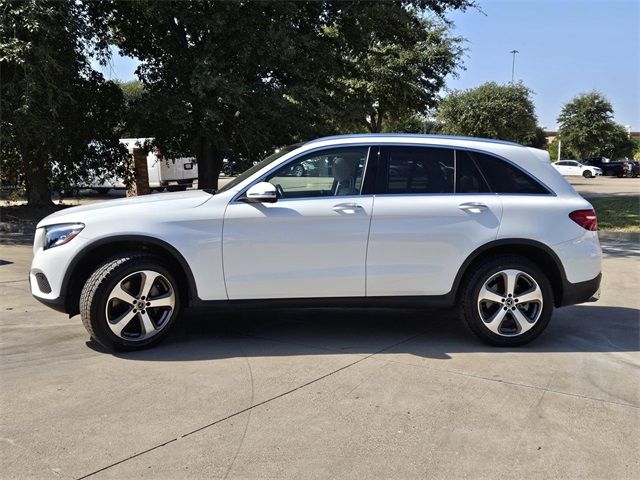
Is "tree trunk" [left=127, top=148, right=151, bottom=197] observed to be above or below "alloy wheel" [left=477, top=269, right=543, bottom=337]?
above

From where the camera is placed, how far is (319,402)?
3.78 meters

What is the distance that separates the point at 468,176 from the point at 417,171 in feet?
1.50

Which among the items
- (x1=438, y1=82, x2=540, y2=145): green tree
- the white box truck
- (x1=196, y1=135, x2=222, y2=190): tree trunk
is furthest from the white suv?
(x1=438, y1=82, x2=540, y2=145): green tree

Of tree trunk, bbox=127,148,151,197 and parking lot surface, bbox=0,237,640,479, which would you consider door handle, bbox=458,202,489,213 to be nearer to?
parking lot surface, bbox=0,237,640,479

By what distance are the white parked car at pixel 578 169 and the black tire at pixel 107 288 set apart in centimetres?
4422

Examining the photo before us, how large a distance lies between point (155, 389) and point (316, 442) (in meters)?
1.34

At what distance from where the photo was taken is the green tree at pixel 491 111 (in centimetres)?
3572

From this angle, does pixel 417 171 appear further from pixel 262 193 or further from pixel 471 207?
pixel 262 193

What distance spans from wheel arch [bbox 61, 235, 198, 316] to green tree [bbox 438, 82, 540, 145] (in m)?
33.4

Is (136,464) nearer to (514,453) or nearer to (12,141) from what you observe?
(514,453)

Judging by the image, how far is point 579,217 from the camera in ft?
16.0

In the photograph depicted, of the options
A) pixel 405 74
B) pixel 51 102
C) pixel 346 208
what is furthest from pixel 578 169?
pixel 346 208

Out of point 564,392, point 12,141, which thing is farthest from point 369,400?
point 12,141

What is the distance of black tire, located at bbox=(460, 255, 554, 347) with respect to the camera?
4836mm
